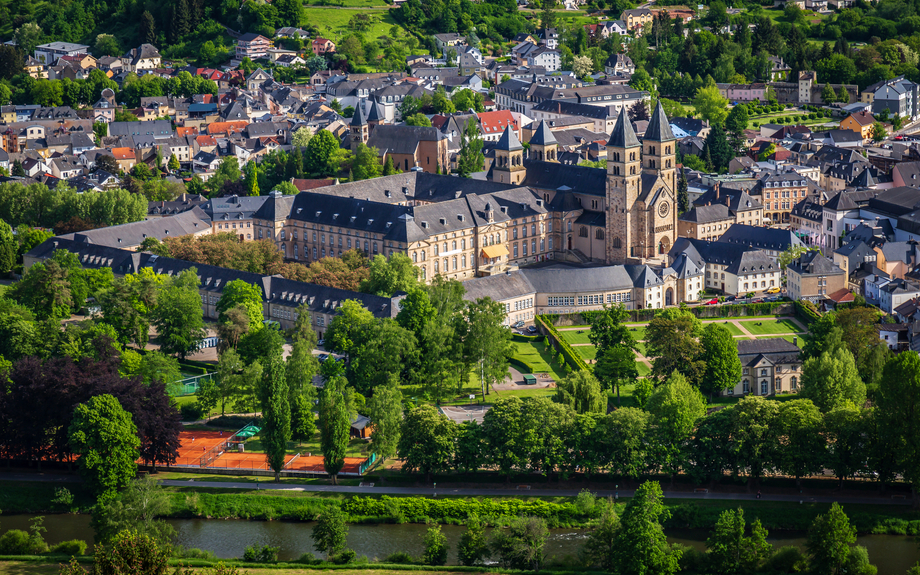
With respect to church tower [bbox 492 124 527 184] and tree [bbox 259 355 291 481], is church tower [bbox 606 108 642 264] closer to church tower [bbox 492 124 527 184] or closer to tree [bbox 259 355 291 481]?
church tower [bbox 492 124 527 184]

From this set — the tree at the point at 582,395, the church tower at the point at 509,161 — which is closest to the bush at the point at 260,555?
the tree at the point at 582,395

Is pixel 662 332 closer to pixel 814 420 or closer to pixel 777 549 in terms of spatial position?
pixel 814 420

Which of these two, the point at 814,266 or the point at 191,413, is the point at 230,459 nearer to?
→ the point at 191,413

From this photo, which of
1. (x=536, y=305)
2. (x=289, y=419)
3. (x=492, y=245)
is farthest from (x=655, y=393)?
(x=492, y=245)

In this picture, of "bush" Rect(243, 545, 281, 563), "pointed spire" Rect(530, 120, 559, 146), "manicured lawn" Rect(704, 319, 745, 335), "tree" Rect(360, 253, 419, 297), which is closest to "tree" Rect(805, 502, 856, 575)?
"bush" Rect(243, 545, 281, 563)

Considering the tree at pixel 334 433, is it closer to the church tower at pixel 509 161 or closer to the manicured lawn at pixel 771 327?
the manicured lawn at pixel 771 327

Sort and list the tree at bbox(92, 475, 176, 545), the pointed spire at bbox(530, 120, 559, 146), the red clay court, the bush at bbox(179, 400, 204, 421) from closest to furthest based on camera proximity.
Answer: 1. the tree at bbox(92, 475, 176, 545)
2. the red clay court
3. the bush at bbox(179, 400, 204, 421)
4. the pointed spire at bbox(530, 120, 559, 146)
